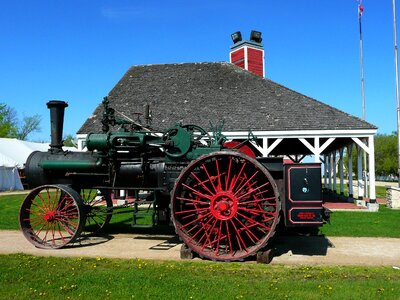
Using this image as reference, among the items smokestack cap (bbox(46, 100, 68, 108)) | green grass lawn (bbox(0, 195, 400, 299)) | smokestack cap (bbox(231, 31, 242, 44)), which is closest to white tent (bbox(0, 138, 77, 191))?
smokestack cap (bbox(231, 31, 242, 44))

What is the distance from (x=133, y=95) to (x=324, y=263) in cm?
1391

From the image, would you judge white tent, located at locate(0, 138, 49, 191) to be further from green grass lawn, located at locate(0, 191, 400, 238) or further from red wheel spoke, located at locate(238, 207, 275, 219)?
red wheel spoke, located at locate(238, 207, 275, 219)

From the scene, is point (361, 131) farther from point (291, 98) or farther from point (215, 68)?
point (215, 68)

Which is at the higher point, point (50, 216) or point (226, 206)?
point (226, 206)

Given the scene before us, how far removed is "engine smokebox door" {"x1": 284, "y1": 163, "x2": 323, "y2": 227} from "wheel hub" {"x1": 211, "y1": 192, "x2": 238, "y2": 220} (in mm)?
842

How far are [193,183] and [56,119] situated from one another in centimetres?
341

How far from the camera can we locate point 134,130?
26.8ft

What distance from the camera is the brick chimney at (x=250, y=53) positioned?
911 inches

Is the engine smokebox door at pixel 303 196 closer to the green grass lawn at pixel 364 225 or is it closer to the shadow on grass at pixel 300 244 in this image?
the shadow on grass at pixel 300 244

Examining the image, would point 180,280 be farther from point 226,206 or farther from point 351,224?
point 351,224

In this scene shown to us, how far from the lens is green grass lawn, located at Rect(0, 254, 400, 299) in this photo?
16.3 feet

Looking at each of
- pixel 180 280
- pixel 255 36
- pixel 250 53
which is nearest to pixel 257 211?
pixel 180 280

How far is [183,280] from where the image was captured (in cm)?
554

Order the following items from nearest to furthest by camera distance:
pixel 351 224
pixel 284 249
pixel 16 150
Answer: pixel 284 249, pixel 351 224, pixel 16 150
